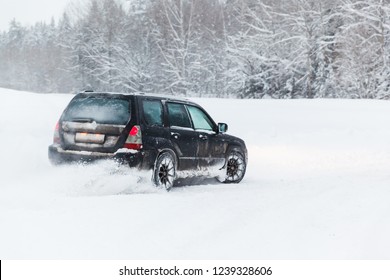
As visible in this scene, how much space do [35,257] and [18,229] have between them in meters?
1.05

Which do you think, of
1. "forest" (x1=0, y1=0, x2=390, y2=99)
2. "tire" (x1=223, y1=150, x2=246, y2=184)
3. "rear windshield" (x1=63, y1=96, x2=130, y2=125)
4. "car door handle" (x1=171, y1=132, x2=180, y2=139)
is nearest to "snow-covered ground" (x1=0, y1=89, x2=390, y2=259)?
"tire" (x1=223, y1=150, x2=246, y2=184)

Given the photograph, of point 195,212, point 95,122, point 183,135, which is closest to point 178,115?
point 183,135

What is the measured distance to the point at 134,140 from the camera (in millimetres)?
Answer: 8836

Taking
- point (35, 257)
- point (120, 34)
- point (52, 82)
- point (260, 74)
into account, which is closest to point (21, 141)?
point (35, 257)

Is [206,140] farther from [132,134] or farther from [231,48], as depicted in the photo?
[231,48]

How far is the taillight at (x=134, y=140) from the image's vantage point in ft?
28.9

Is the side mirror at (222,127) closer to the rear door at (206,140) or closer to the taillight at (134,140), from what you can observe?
the rear door at (206,140)

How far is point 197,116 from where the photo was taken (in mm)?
10773

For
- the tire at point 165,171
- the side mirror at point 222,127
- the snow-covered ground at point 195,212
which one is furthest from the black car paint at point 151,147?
the side mirror at point 222,127

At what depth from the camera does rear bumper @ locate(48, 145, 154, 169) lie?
8.69 metres

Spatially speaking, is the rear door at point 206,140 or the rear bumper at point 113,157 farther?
the rear door at point 206,140

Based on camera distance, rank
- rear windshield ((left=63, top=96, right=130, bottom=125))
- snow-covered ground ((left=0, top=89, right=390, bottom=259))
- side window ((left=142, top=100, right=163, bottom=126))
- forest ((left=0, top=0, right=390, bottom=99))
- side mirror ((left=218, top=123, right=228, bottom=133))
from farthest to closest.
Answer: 1. forest ((left=0, top=0, right=390, bottom=99))
2. side mirror ((left=218, top=123, right=228, bottom=133))
3. side window ((left=142, top=100, right=163, bottom=126))
4. rear windshield ((left=63, top=96, right=130, bottom=125))
5. snow-covered ground ((left=0, top=89, right=390, bottom=259))

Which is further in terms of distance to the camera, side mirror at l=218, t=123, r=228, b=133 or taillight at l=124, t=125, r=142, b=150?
side mirror at l=218, t=123, r=228, b=133

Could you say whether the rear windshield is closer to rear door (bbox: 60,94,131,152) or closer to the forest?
rear door (bbox: 60,94,131,152)
